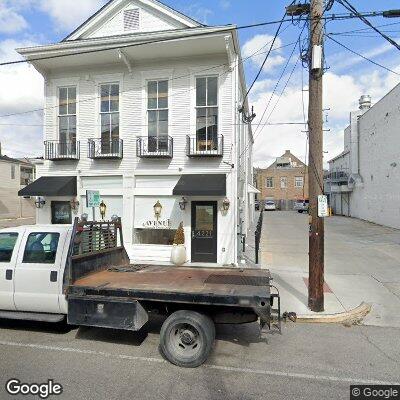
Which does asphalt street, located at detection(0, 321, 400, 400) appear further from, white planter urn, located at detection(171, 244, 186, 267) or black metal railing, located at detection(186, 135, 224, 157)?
black metal railing, located at detection(186, 135, 224, 157)

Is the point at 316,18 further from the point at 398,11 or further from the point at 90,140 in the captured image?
the point at 90,140

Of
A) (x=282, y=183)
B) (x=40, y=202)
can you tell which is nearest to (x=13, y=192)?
(x=40, y=202)

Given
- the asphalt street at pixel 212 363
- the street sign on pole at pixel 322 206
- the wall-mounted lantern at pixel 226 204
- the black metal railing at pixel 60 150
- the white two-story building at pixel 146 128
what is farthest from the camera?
the black metal railing at pixel 60 150

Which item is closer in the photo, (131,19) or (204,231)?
(204,231)

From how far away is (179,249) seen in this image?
11.1 metres

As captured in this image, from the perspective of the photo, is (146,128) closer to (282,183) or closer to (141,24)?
(141,24)

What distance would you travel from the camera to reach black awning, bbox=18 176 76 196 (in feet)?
39.0

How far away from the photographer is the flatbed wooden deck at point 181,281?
181 inches

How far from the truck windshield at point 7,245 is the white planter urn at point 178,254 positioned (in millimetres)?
5984

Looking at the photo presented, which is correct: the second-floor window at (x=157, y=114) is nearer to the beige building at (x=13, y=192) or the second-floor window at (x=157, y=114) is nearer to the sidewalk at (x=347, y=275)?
the sidewalk at (x=347, y=275)

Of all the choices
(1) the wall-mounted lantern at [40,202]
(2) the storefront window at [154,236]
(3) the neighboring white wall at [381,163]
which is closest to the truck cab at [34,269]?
(2) the storefront window at [154,236]

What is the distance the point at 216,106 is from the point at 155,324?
766cm

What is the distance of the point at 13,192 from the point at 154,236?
1317 inches

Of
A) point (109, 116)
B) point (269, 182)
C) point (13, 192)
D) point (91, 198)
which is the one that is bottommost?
point (91, 198)
